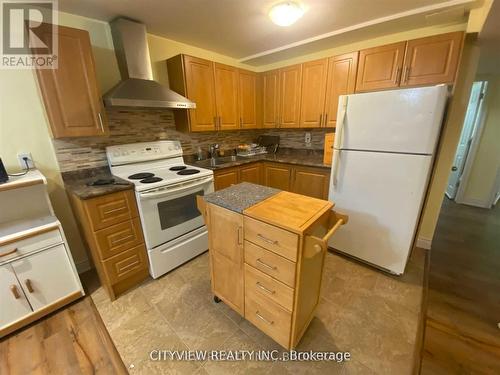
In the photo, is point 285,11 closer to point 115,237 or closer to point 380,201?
point 380,201

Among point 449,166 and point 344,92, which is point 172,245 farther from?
point 449,166

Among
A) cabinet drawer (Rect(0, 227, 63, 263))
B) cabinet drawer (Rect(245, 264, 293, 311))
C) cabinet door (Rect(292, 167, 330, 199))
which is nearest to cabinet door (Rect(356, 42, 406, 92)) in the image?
cabinet door (Rect(292, 167, 330, 199))

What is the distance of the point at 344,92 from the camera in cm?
243

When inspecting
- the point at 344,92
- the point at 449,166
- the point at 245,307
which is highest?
the point at 344,92

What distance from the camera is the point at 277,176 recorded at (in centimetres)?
288

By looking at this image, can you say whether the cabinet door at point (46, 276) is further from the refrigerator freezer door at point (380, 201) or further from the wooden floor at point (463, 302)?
the wooden floor at point (463, 302)

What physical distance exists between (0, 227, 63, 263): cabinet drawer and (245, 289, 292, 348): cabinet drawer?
4.85ft

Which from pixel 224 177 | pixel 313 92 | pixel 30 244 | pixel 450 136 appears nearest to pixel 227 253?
pixel 224 177

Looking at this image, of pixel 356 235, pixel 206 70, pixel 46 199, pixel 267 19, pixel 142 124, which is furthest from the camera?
pixel 206 70

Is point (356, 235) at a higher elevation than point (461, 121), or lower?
lower

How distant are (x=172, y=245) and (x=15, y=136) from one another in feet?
5.01

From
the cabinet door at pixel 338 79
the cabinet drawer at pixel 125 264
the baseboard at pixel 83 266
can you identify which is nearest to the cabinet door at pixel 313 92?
the cabinet door at pixel 338 79

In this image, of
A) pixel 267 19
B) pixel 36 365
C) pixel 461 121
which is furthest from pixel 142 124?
pixel 461 121

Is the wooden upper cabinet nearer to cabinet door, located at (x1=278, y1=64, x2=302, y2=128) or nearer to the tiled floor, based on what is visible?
cabinet door, located at (x1=278, y1=64, x2=302, y2=128)
